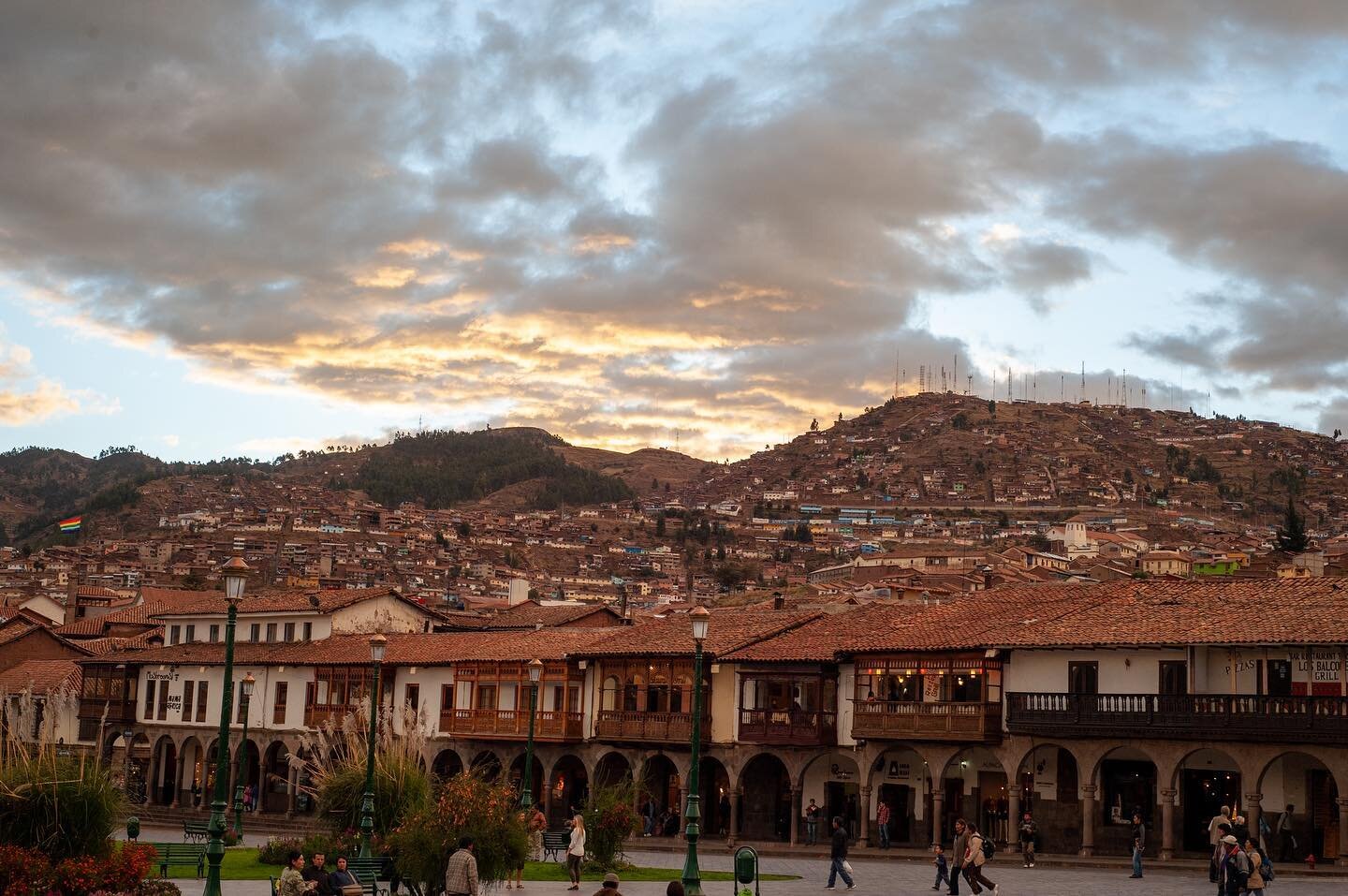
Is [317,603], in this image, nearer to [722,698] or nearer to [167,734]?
[167,734]

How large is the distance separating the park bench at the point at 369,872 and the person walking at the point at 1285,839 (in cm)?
2117

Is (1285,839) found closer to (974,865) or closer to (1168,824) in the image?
(1168,824)

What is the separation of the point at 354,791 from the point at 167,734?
39.8 metres

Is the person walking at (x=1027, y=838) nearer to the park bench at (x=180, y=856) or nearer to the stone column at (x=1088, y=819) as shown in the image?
the stone column at (x=1088, y=819)

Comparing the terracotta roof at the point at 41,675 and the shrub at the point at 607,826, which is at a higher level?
the terracotta roof at the point at 41,675

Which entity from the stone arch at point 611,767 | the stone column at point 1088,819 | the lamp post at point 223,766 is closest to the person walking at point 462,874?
the lamp post at point 223,766

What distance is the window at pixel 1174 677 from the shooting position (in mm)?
37562

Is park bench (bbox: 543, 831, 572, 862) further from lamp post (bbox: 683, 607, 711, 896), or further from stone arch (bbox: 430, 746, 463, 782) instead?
stone arch (bbox: 430, 746, 463, 782)

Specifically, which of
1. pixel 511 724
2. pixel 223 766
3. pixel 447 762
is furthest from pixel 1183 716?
pixel 447 762

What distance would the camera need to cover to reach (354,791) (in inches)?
1211

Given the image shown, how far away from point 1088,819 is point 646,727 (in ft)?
52.5

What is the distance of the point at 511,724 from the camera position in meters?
53.7

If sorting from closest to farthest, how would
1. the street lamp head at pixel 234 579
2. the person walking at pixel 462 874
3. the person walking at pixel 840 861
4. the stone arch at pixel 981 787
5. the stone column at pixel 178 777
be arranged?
the person walking at pixel 462 874, the street lamp head at pixel 234 579, the person walking at pixel 840 861, the stone arch at pixel 981 787, the stone column at pixel 178 777

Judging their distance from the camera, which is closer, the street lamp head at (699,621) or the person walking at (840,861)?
the street lamp head at (699,621)
